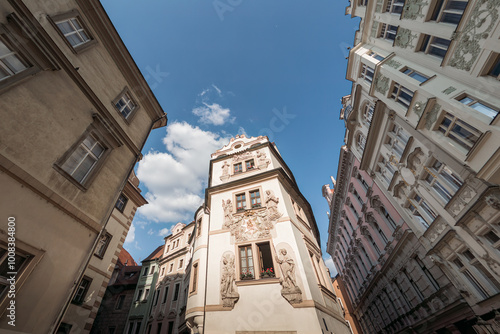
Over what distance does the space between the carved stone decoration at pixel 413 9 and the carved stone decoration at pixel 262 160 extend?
1455cm

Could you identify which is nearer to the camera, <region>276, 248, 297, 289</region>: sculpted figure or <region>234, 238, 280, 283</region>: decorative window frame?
<region>276, 248, 297, 289</region>: sculpted figure

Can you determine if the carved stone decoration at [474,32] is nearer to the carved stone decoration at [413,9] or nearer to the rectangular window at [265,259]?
the carved stone decoration at [413,9]

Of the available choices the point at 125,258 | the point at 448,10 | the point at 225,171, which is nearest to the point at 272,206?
the point at 225,171

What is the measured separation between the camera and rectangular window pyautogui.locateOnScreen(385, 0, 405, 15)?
50.5 feet

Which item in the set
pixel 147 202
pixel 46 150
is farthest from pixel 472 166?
pixel 147 202

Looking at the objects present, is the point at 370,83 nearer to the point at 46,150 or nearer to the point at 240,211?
the point at 240,211

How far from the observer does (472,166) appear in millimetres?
10164

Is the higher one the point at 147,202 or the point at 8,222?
the point at 147,202

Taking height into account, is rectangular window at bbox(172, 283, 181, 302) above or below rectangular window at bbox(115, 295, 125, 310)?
below

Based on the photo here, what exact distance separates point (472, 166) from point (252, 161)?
48.0 ft

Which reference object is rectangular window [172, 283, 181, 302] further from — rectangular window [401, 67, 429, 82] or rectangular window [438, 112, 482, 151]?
rectangular window [401, 67, 429, 82]

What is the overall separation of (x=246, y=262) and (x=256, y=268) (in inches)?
35.5

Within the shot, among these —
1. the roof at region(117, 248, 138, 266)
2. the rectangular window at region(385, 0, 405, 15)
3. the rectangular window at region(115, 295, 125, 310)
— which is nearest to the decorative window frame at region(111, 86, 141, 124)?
the rectangular window at region(385, 0, 405, 15)

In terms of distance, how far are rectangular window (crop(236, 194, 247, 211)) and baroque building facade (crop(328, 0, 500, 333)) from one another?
13.2 metres
